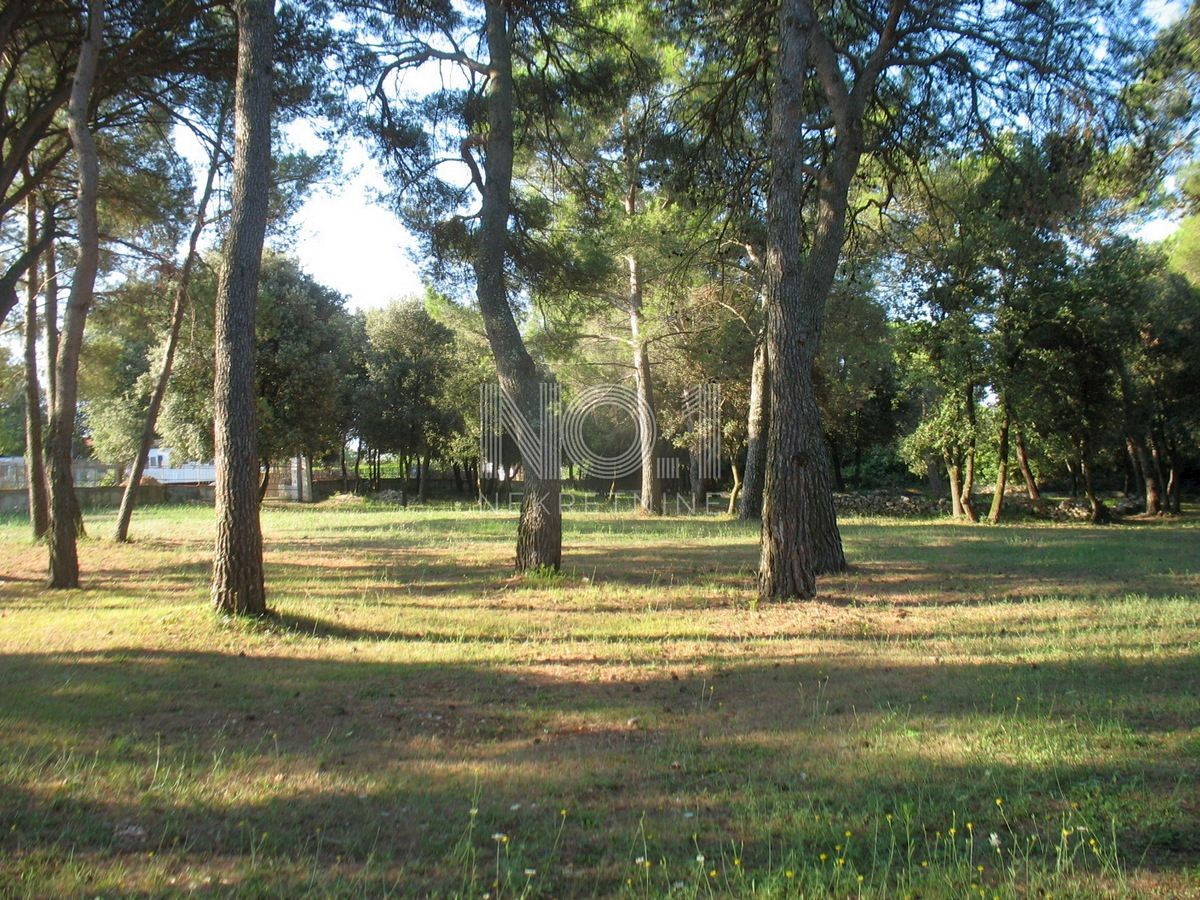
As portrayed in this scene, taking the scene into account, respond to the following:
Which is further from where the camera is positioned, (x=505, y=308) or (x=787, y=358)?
(x=505, y=308)

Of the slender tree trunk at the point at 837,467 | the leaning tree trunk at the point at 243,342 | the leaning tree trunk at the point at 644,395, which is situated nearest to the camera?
the leaning tree trunk at the point at 243,342

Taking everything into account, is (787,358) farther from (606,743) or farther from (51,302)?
(51,302)

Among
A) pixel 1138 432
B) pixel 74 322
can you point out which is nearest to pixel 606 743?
pixel 74 322

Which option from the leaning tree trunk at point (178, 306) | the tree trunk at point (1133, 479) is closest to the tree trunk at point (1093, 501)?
the tree trunk at point (1133, 479)

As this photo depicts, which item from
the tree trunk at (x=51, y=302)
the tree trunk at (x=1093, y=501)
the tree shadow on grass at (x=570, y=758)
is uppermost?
the tree trunk at (x=51, y=302)

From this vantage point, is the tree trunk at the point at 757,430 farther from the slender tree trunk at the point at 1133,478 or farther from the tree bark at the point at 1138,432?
the slender tree trunk at the point at 1133,478

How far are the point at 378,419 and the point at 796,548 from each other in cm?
2857

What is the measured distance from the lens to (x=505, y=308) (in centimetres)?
1146

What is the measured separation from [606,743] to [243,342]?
5547 mm

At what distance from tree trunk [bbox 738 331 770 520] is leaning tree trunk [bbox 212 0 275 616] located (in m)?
14.5

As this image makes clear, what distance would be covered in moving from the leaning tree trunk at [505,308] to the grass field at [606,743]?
1.37 meters

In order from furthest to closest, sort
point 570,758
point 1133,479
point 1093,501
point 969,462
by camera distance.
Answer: point 1133,479
point 1093,501
point 969,462
point 570,758

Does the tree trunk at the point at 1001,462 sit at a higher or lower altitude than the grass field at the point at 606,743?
higher

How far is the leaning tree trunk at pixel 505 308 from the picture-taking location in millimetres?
11219
